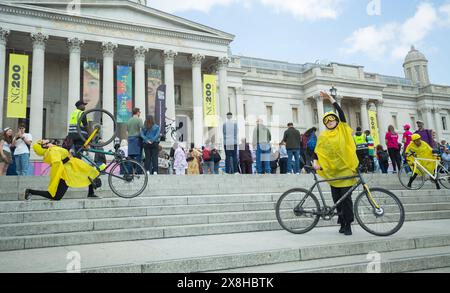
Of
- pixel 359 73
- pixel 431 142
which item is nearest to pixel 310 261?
pixel 431 142

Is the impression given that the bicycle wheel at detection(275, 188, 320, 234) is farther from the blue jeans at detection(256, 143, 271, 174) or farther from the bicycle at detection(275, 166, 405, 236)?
the blue jeans at detection(256, 143, 271, 174)

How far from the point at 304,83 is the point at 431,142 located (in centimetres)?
2846

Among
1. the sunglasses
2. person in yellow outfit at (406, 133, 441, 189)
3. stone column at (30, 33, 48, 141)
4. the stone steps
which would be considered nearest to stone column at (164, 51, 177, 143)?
stone column at (30, 33, 48, 141)

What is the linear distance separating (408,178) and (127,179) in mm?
8669

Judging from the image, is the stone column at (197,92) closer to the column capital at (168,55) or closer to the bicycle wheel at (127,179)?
the column capital at (168,55)

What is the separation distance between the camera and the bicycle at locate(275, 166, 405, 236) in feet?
16.5

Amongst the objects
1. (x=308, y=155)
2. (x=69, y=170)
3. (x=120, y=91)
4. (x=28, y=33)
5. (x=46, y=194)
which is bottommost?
(x=46, y=194)

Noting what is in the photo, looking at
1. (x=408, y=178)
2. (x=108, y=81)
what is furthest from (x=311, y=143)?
(x=108, y=81)

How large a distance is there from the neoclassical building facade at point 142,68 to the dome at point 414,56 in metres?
20.9

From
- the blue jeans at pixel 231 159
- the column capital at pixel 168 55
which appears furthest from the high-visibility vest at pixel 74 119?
the column capital at pixel 168 55

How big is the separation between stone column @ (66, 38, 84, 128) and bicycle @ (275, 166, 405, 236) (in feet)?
67.7

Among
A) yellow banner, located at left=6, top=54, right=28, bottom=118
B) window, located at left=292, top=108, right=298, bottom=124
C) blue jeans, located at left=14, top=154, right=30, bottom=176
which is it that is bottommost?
blue jeans, located at left=14, top=154, right=30, bottom=176
